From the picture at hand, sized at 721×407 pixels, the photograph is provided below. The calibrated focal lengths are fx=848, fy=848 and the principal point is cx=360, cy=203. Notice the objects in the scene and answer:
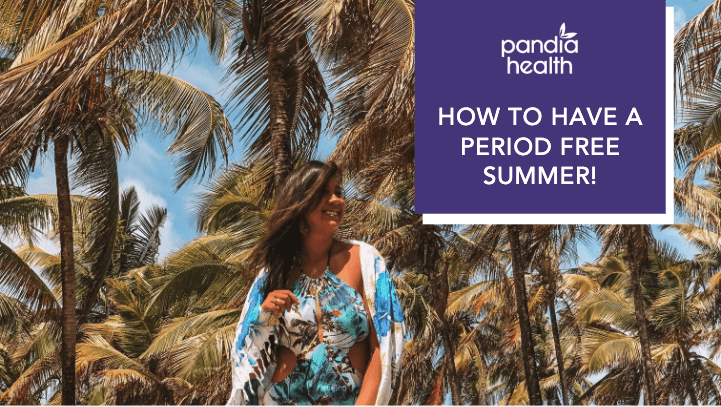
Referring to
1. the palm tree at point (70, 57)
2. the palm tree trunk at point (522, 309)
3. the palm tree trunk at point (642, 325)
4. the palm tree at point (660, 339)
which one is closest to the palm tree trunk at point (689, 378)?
the palm tree at point (660, 339)

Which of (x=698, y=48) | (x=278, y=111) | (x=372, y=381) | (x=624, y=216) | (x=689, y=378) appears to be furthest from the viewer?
(x=689, y=378)

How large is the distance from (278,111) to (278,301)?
648 centimetres

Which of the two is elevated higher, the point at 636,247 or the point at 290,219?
the point at 636,247

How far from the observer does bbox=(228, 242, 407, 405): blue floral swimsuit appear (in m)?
2.43

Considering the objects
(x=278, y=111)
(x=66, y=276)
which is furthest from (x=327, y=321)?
(x=66, y=276)

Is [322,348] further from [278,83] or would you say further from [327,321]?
[278,83]

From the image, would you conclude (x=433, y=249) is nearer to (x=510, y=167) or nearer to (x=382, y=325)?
(x=510, y=167)

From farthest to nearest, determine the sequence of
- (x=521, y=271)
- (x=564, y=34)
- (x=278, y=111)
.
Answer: (x=521, y=271) → (x=278, y=111) → (x=564, y=34)

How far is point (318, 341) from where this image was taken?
2461mm

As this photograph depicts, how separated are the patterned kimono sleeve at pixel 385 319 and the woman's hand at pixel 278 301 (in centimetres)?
23

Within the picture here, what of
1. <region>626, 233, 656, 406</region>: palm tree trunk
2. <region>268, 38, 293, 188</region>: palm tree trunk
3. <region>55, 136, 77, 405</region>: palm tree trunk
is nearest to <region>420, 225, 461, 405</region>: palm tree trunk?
<region>626, 233, 656, 406</region>: palm tree trunk

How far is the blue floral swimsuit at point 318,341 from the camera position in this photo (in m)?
2.43

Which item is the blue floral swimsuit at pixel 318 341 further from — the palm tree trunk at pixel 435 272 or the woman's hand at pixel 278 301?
the palm tree trunk at pixel 435 272

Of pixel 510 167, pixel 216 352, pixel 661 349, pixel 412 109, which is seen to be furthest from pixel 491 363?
pixel 510 167
